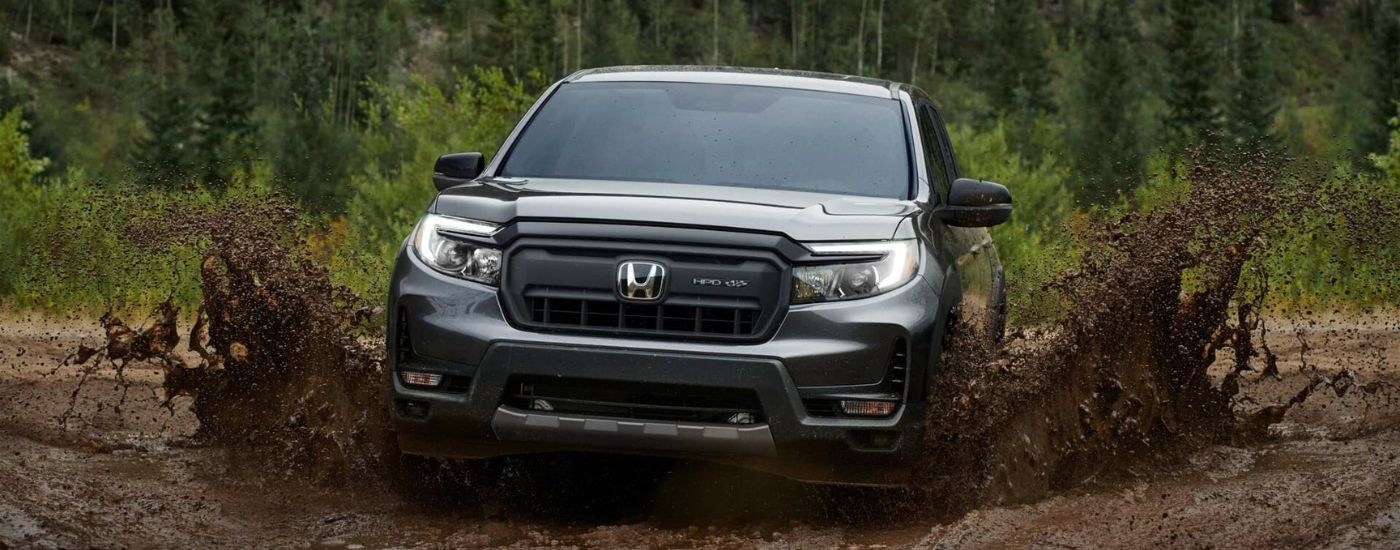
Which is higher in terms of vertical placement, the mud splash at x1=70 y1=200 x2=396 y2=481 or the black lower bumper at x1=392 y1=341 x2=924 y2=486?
the black lower bumper at x1=392 y1=341 x2=924 y2=486

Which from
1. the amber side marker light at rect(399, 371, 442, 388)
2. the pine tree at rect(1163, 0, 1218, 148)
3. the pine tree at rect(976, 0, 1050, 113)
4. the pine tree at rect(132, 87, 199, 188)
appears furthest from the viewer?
the pine tree at rect(976, 0, 1050, 113)

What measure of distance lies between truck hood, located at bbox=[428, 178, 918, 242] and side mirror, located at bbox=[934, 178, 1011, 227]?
0.79 ft

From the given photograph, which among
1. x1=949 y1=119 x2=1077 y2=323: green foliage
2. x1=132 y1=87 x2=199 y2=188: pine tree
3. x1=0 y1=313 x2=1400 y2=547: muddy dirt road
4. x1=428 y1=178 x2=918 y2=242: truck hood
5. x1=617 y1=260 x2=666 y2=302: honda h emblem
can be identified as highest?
x1=428 y1=178 x2=918 y2=242: truck hood

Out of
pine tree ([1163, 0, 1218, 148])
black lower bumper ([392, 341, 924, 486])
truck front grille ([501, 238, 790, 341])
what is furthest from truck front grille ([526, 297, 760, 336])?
pine tree ([1163, 0, 1218, 148])

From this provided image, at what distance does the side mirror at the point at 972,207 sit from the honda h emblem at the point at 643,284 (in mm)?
1288

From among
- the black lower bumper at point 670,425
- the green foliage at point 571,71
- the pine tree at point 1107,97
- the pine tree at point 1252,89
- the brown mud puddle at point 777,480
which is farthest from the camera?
the pine tree at point 1252,89

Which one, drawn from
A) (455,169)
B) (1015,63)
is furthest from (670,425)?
(1015,63)

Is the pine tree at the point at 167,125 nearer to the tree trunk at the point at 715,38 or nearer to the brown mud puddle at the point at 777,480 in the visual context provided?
the tree trunk at the point at 715,38

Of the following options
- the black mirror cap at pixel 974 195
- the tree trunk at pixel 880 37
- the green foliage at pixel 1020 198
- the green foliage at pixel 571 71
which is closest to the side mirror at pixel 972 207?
the black mirror cap at pixel 974 195

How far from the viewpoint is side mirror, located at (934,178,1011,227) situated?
6129 millimetres

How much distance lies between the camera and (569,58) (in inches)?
3580

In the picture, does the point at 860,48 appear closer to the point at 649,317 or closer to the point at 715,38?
the point at 715,38

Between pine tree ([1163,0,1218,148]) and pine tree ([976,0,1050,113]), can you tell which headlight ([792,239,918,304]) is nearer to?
pine tree ([1163,0,1218,148])

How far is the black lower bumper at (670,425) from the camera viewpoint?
5.18m
